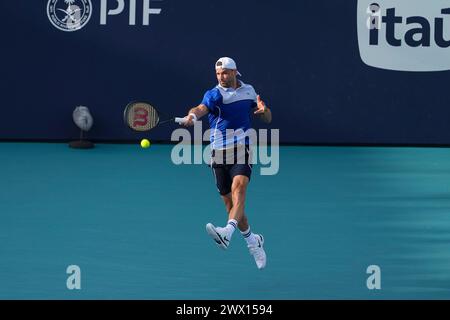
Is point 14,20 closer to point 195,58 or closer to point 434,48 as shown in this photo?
point 195,58

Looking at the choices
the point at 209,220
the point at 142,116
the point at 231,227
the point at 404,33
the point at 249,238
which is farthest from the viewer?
the point at 404,33

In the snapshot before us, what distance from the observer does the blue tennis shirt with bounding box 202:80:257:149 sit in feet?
42.0

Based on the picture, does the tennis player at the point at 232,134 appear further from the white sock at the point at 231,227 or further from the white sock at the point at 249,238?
the white sock at the point at 231,227

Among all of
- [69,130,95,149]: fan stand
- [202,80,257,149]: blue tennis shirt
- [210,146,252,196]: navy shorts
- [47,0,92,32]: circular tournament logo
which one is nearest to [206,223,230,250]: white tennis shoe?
[210,146,252,196]: navy shorts

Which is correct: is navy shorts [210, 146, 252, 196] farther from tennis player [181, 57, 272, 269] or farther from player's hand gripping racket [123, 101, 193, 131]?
player's hand gripping racket [123, 101, 193, 131]

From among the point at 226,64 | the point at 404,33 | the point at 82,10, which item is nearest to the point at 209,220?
the point at 226,64

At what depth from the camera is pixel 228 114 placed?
505 inches

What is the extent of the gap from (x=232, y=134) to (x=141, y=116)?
3.58 feet

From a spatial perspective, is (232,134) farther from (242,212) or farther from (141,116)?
(141,116)

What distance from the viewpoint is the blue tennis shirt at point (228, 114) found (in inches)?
504

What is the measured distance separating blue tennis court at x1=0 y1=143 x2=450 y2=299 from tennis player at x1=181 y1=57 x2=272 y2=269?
0.42 meters

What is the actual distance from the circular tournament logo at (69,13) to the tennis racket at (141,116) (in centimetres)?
688

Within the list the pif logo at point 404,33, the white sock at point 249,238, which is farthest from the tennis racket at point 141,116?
the pif logo at point 404,33

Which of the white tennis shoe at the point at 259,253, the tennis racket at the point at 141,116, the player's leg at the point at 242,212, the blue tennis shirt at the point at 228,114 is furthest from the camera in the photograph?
the tennis racket at the point at 141,116
